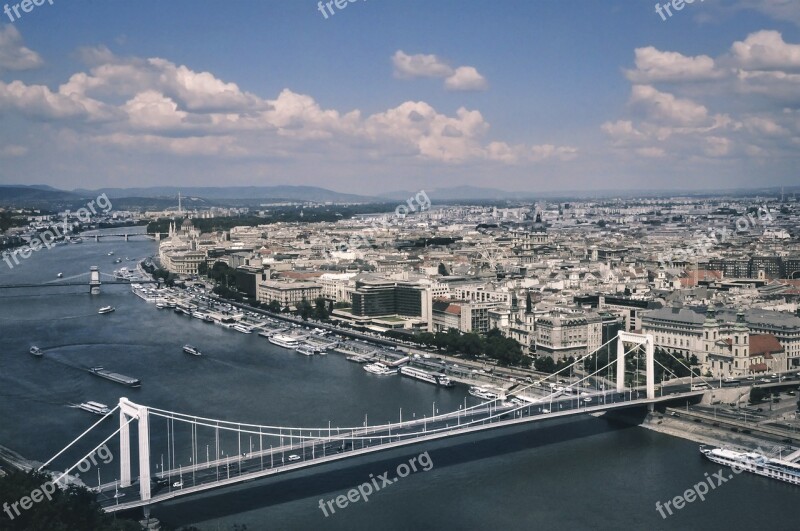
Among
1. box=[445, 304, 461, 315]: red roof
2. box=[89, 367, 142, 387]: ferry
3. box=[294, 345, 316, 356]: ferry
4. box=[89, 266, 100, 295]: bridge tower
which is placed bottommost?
box=[294, 345, 316, 356]: ferry

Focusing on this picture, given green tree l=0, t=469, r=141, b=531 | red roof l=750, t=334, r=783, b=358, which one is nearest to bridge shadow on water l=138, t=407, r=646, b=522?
green tree l=0, t=469, r=141, b=531

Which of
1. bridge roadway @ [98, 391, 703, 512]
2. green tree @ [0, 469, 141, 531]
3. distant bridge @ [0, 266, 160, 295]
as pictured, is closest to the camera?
green tree @ [0, 469, 141, 531]

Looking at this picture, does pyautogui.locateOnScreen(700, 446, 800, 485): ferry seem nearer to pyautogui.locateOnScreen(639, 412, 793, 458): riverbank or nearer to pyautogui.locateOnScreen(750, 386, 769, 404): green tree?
pyautogui.locateOnScreen(639, 412, 793, 458): riverbank

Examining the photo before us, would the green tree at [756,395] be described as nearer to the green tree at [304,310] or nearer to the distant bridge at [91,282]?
the green tree at [304,310]

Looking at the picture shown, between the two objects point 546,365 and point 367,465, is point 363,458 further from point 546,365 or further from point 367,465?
point 546,365

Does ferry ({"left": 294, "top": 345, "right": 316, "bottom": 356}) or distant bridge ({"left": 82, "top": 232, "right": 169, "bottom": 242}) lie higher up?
distant bridge ({"left": 82, "top": 232, "right": 169, "bottom": 242})

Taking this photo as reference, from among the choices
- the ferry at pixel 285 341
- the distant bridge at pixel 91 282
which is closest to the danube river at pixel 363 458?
the ferry at pixel 285 341

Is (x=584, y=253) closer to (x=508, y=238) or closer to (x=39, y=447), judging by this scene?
(x=508, y=238)
